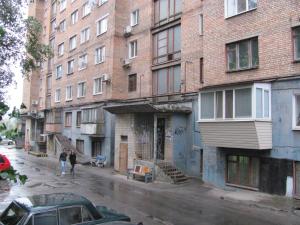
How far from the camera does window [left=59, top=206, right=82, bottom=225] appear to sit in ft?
25.0

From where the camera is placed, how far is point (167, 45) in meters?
26.5

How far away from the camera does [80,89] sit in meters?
37.3

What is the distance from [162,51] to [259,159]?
41.3 feet

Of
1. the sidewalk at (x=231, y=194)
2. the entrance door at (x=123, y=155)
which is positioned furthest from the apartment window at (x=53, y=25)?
the sidewalk at (x=231, y=194)

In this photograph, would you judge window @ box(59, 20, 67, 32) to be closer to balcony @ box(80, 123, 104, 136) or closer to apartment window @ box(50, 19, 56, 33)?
apartment window @ box(50, 19, 56, 33)

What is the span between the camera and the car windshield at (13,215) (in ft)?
24.7

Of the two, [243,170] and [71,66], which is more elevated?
[71,66]

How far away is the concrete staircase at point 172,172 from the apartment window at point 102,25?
51.9 feet

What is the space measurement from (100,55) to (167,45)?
30.4 feet

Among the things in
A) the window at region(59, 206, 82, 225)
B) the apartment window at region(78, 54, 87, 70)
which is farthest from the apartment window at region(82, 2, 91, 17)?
the window at region(59, 206, 82, 225)

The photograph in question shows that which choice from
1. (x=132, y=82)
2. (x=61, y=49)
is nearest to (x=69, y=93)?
(x=61, y=49)

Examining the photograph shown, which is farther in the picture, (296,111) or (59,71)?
(59,71)

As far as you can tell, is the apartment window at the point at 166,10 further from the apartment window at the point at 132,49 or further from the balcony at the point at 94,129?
the balcony at the point at 94,129

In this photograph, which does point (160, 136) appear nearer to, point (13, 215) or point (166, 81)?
point (166, 81)
